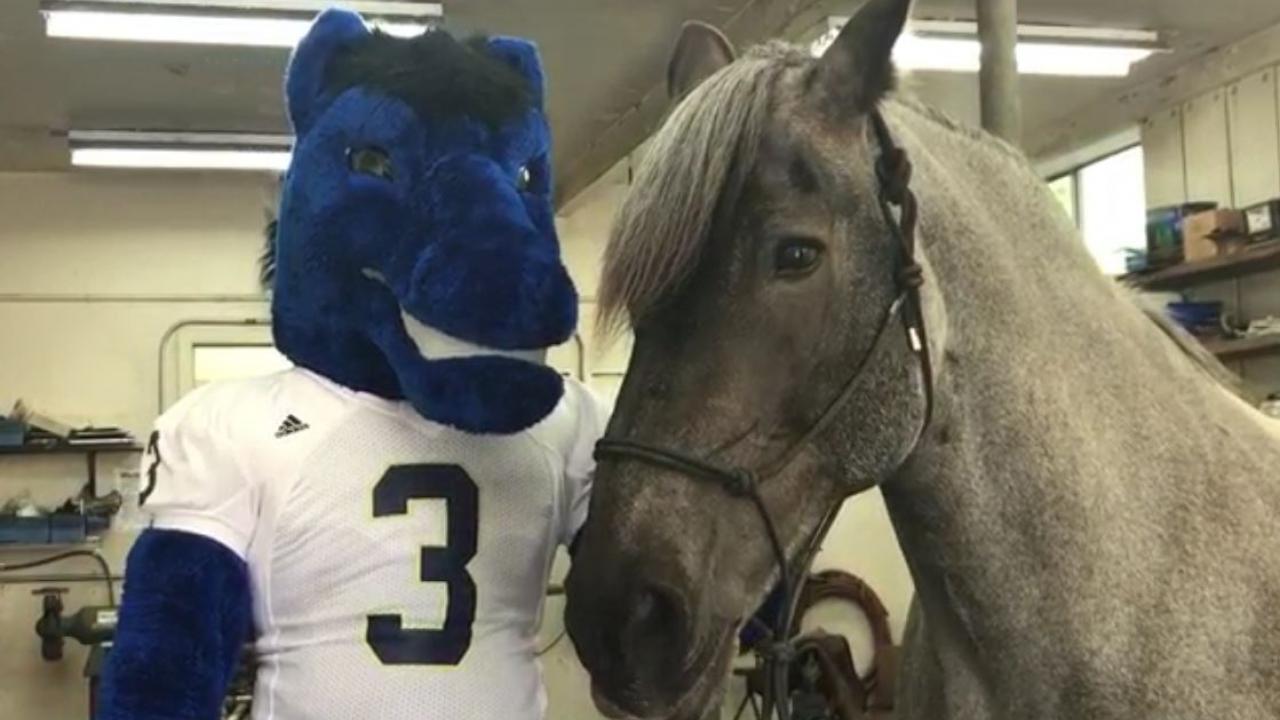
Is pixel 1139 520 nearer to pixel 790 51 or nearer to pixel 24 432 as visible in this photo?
pixel 790 51

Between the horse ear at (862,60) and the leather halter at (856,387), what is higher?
the horse ear at (862,60)

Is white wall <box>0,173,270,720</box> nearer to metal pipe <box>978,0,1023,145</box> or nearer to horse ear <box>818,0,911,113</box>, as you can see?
metal pipe <box>978,0,1023,145</box>

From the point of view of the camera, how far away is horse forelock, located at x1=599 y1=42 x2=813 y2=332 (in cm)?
113

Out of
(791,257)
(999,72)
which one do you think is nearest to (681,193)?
(791,257)

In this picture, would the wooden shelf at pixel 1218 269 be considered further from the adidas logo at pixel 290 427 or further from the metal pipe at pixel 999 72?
the adidas logo at pixel 290 427

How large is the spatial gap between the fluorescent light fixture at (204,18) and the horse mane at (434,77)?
9.97 ft

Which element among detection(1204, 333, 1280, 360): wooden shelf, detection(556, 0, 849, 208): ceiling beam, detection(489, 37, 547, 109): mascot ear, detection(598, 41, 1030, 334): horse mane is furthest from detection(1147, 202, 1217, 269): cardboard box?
detection(598, 41, 1030, 334): horse mane

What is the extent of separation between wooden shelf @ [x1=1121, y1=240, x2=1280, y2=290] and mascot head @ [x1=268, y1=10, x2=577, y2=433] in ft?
14.1

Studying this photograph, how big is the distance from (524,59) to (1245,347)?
465cm

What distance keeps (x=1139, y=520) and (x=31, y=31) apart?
497 cm

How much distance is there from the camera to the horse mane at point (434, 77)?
142 cm

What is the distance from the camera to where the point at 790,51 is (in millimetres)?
1268

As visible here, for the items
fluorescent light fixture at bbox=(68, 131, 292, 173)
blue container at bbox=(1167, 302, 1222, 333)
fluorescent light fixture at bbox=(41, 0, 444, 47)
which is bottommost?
blue container at bbox=(1167, 302, 1222, 333)

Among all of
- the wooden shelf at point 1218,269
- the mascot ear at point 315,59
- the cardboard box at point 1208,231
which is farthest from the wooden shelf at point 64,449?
the mascot ear at point 315,59
